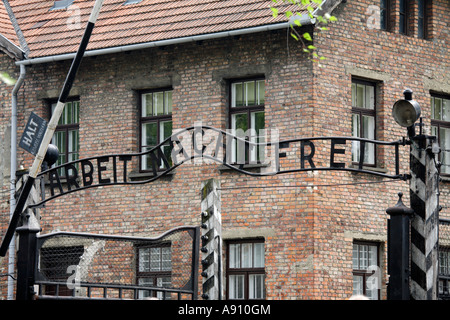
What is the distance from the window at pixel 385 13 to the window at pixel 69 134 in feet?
21.9

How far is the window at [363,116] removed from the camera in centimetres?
2014

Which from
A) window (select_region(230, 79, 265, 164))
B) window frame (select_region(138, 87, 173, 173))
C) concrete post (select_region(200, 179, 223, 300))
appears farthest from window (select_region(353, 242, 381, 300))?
concrete post (select_region(200, 179, 223, 300))

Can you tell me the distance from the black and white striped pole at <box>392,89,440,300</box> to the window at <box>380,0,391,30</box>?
8.36 m

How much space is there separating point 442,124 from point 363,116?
217 cm

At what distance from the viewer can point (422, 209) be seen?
12266 mm

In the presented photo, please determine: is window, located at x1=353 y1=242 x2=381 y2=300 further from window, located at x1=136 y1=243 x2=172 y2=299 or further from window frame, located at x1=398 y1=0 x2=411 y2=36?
window frame, located at x1=398 y1=0 x2=411 y2=36

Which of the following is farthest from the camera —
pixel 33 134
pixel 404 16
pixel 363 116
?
pixel 404 16

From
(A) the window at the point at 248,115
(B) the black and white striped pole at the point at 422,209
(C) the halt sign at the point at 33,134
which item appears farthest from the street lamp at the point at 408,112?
(A) the window at the point at 248,115

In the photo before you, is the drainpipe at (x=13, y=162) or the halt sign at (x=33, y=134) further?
the drainpipe at (x=13, y=162)

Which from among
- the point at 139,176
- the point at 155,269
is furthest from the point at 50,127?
the point at 155,269

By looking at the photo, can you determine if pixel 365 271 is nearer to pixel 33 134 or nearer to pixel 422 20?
pixel 422 20

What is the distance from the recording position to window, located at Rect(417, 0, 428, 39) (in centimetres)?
2152

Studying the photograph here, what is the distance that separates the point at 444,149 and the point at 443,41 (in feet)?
7.56

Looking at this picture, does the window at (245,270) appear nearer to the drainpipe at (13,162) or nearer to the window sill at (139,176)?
the window sill at (139,176)
